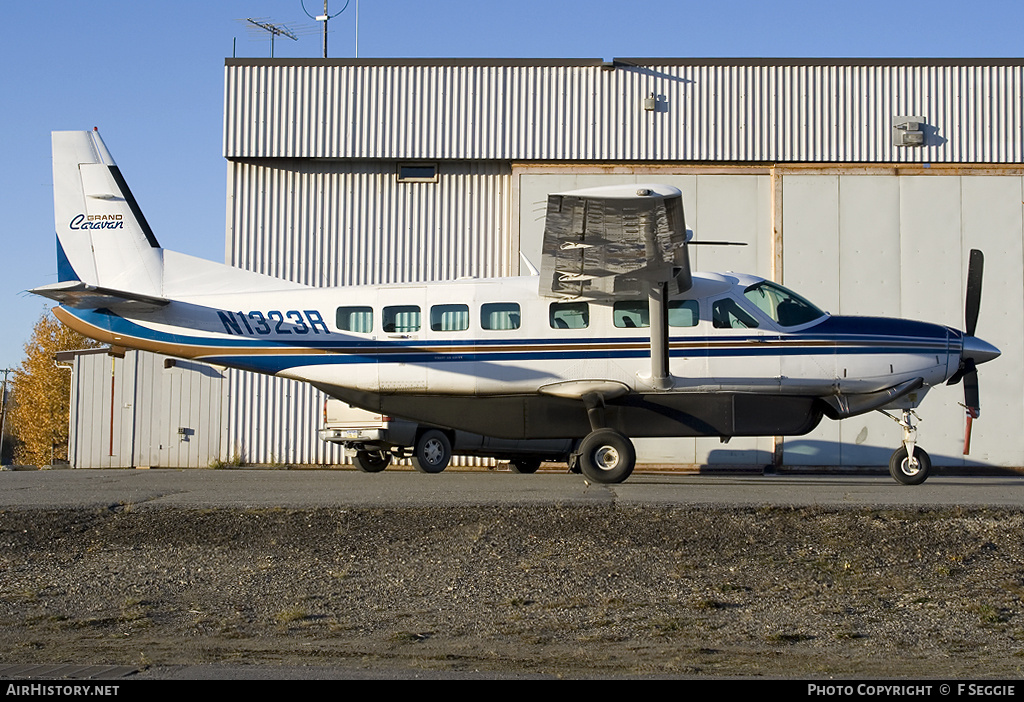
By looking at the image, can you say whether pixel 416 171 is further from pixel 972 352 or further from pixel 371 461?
pixel 972 352

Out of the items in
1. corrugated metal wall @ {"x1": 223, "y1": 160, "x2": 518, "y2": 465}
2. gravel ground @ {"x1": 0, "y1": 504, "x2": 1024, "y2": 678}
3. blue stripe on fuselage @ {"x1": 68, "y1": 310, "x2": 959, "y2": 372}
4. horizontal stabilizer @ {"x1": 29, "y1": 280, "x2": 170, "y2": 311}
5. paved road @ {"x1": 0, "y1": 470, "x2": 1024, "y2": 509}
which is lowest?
gravel ground @ {"x1": 0, "y1": 504, "x2": 1024, "y2": 678}

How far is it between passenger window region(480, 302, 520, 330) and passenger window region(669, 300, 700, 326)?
7.20ft

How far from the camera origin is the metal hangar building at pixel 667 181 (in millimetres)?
19859

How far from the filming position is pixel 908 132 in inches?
789

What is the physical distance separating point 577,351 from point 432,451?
362cm

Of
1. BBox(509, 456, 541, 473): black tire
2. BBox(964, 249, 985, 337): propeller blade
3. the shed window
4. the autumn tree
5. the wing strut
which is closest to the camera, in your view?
the wing strut

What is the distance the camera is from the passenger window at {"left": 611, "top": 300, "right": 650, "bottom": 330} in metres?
13.4

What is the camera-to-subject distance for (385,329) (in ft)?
44.7

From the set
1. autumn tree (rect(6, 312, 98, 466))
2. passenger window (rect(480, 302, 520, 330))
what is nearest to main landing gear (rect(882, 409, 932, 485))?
passenger window (rect(480, 302, 520, 330))

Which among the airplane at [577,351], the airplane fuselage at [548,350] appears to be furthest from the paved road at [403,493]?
the airplane fuselage at [548,350]

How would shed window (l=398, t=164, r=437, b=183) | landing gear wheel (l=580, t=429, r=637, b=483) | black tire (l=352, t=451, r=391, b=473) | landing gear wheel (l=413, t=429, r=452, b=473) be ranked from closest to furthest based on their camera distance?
landing gear wheel (l=580, t=429, r=637, b=483) → landing gear wheel (l=413, t=429, r=452, b=473) → black tire (l=352, t=451, r=391, b=473) → shed window (l=398, t=164, r=437, b=183)

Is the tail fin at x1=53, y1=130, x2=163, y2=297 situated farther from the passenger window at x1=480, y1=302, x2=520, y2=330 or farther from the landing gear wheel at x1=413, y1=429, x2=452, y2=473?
the passenger window at x1=480, y1=302, x2=520, y2=330

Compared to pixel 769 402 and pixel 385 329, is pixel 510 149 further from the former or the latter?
pixel 769 402
